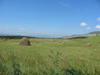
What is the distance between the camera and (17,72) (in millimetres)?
3072

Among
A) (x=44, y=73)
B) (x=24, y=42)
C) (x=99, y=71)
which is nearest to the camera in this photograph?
(x=44, y=73)

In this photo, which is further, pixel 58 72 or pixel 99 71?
Answer: pixel 99 71

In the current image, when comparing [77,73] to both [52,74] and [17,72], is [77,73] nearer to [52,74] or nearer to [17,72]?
[52,74]

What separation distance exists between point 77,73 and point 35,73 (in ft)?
5.46

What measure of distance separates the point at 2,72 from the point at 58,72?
2308 mm

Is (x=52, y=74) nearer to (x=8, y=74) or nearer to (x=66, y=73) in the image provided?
(x=66, y=73)

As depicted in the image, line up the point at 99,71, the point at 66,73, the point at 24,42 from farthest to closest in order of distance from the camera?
1. the point at 24,42
2. the point at 99,71
3. the point at 66,73

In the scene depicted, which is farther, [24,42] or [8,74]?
[24,42]

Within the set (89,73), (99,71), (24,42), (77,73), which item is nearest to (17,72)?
(77,73)

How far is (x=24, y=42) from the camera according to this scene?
29625mm

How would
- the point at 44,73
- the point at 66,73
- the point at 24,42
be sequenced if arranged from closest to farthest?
the point at 66,73, the point at 44,73, the point at 24,42

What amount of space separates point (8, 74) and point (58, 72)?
197cm

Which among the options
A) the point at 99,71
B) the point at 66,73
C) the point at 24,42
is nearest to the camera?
the point at 66,73

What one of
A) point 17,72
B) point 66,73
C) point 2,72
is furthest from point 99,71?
point 2,72
